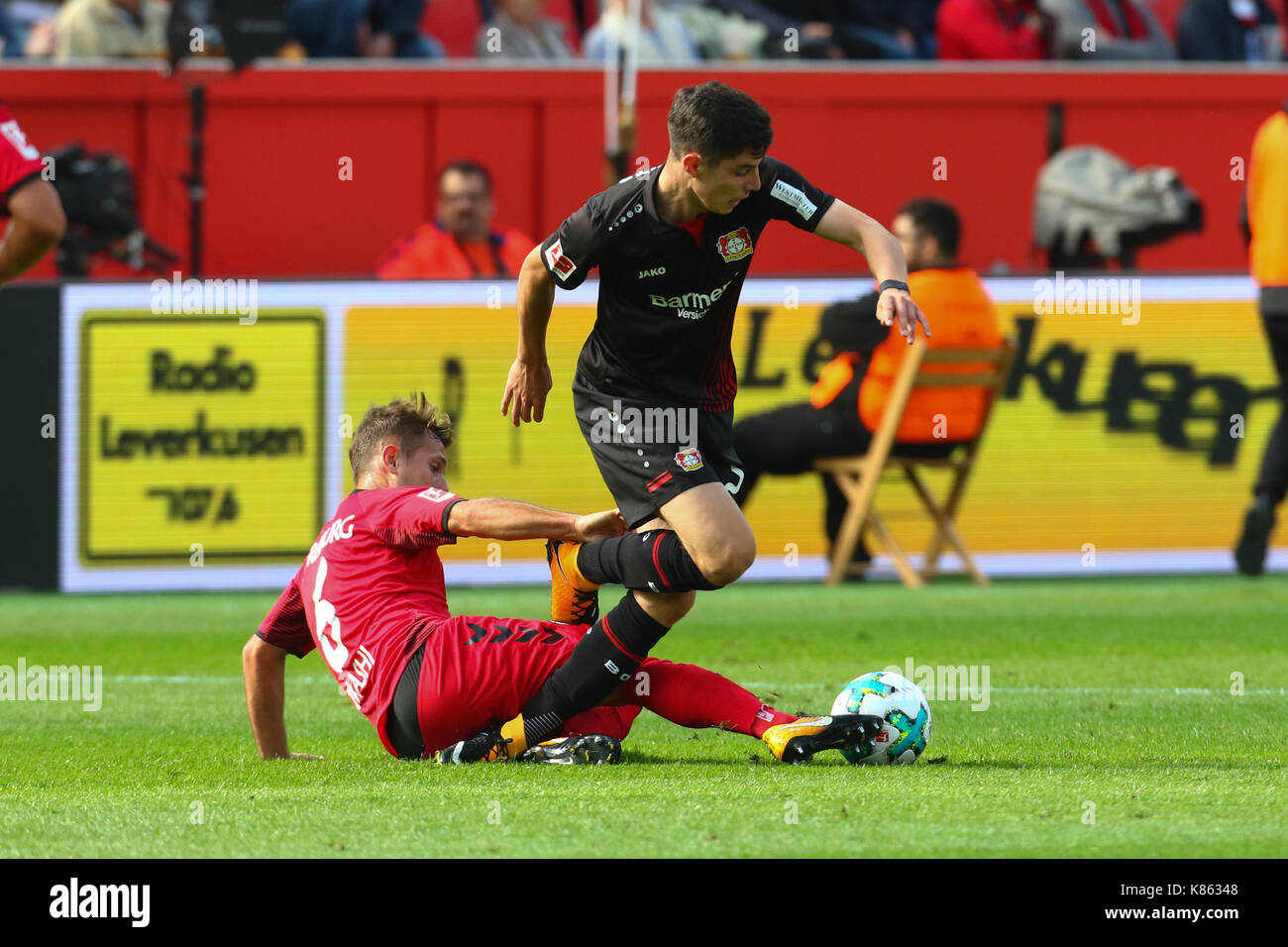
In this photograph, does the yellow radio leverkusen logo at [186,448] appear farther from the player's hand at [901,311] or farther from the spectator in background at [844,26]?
the player's hand at [901,311]

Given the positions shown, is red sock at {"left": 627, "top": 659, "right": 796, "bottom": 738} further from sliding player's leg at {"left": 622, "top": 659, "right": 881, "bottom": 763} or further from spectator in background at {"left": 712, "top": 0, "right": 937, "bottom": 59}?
spectator in background at {"left": 712, "top": 0, "right": 937, "bottom": 59}

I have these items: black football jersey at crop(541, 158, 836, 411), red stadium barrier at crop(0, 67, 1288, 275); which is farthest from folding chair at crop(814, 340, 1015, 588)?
black football jersey at crop(541, 158, 836, 411)

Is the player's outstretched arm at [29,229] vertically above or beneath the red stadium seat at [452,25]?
beneath

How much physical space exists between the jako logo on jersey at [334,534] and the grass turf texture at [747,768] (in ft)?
1.94

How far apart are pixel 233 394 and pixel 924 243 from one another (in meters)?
3.88

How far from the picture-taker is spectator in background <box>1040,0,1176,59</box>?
14938 millimetres

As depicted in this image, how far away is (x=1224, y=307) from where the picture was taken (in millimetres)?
11828

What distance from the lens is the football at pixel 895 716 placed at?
5.59m

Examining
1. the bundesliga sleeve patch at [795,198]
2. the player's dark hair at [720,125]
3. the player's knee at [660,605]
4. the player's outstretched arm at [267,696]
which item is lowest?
the player's outstretched arm at [267,696]

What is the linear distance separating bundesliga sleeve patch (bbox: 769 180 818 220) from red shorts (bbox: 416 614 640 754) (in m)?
1.40

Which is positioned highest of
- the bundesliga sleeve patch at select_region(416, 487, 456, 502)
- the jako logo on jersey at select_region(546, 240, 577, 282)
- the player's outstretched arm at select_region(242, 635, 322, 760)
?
the jako logo on jersey at select_region(546, 240, 577, 282)

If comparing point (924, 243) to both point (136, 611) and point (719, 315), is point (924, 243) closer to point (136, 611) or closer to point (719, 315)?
point (136, 611)

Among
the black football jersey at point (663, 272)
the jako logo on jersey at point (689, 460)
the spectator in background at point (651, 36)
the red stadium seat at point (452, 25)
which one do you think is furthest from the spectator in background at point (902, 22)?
the jako logo on jersey at point (689, 460)
